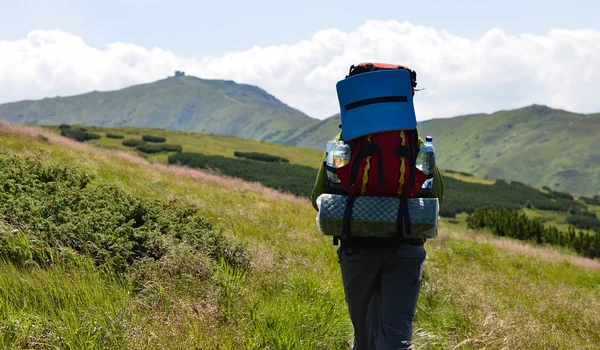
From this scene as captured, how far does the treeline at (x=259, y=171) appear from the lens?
6844cm

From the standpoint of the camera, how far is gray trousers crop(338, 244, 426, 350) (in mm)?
3494

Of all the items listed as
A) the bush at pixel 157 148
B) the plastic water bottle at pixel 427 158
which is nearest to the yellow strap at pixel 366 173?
the plastic water bottle at pixel 427 158

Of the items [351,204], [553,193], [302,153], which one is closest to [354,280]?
[351,204]

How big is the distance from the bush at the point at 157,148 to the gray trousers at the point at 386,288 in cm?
7524

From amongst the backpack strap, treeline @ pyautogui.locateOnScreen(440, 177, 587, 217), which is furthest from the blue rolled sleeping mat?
treeline @ pyautogui.locateOnScreen(440, 177, 587, 217)

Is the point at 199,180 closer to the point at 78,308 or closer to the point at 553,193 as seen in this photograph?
the point at 78,308

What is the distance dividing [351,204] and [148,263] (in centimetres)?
273

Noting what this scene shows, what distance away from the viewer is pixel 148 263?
5195 millimetres

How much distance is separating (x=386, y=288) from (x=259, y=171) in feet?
246

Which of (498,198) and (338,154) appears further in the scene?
(498,198)

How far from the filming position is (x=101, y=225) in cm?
579

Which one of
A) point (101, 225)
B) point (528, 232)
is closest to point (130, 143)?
point (528, 232)

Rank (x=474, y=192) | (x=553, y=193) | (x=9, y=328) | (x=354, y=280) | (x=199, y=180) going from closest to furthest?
(x=9, y=328) → (x=354, y=280) → (x=199, y=180) → (x=474, y=192) → (x=553, y=193)

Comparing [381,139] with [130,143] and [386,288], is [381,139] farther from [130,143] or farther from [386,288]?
[130,143]
